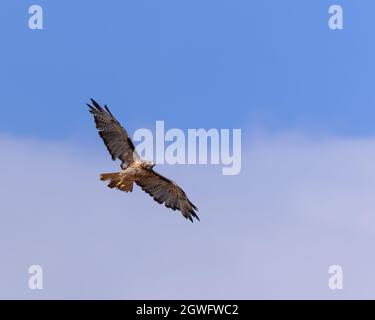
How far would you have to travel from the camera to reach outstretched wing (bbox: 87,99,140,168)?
2409 cm

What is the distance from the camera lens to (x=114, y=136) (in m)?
24.2

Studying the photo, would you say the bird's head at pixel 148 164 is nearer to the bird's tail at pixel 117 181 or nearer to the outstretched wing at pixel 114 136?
the outstretched wing at pixel 114 136

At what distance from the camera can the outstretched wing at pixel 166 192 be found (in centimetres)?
2470

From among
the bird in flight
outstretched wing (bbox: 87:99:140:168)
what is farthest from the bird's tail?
outstretched wing (bbox: 87:99:140:168)

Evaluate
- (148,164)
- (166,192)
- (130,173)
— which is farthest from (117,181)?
(166,192)

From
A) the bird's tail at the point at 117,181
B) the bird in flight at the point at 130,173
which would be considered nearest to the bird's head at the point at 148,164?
the bird in flight at the point at 130,173

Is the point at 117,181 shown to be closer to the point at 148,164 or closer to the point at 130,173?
the point at 130,173

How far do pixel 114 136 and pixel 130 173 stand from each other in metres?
0.92

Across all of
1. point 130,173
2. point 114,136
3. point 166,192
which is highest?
point 114,136

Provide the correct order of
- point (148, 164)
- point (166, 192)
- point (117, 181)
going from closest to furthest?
point (117, 181) < point (148, 164) < point (166, 192)
